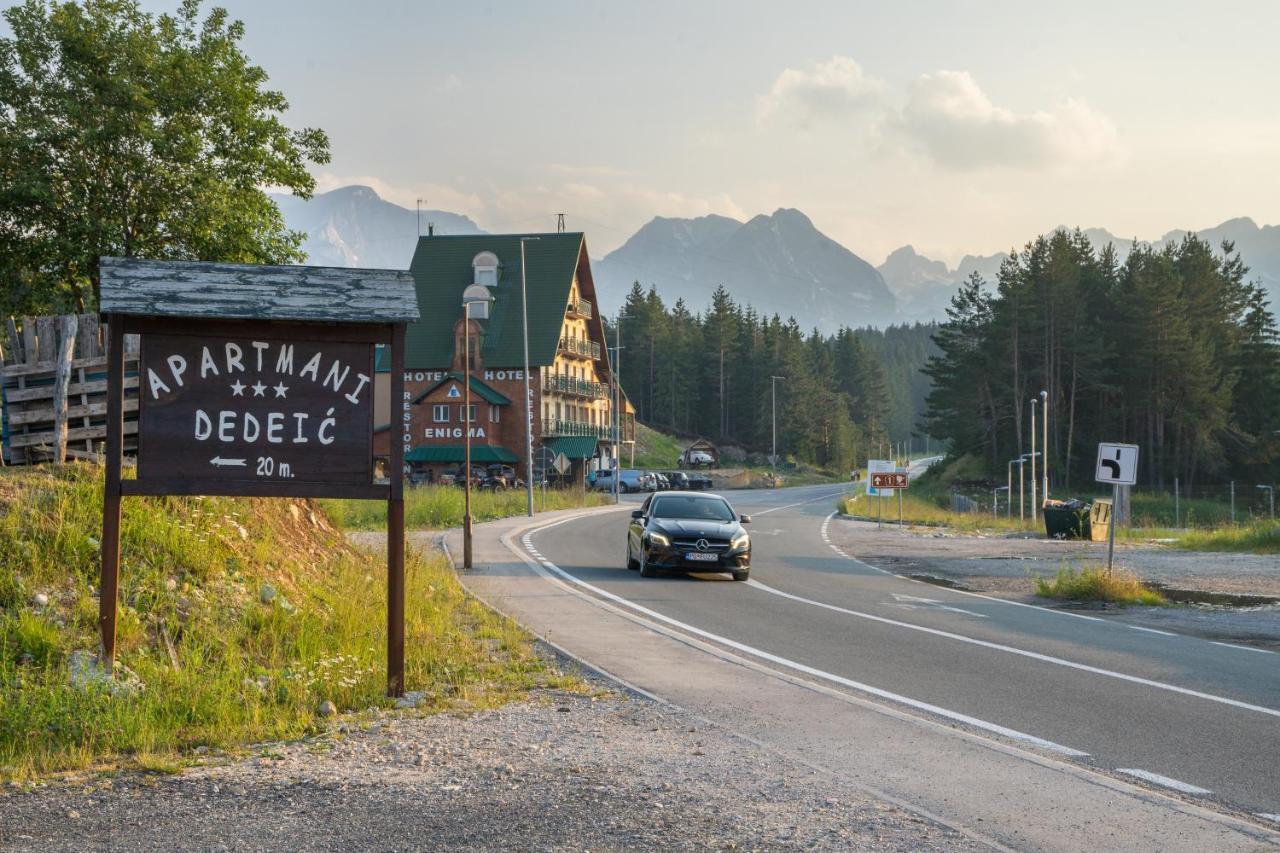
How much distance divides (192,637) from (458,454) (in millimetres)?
64658

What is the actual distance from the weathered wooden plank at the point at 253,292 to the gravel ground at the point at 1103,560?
1080cm

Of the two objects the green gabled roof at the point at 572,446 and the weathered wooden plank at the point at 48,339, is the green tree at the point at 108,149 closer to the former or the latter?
the weathered wooden plank at the point at 48,339

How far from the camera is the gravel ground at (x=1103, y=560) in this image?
15688 millimetres

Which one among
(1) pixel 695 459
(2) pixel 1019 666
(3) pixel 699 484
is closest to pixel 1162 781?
(2) pixel 1019 666

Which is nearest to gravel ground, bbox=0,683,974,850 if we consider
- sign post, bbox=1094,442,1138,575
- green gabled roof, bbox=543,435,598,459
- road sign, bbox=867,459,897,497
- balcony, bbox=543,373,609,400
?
sign post, bbox=1094,442,1138,575

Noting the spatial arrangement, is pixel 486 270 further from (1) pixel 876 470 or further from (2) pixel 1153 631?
(2) pixel 1153 631

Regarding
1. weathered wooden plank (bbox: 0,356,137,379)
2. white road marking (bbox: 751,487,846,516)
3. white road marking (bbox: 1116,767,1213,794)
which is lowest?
white road marking (bbox: 751,487,846,516)

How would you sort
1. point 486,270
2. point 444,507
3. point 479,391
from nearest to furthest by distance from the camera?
point 444,507 < point 479,391 < point 486,270

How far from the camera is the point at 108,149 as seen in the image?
2039 centimetres

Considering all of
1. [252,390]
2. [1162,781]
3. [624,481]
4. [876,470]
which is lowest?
[624,481]

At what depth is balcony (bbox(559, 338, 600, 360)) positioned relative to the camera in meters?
80.4

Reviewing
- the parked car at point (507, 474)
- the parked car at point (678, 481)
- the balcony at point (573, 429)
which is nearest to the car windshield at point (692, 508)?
the parked car at point (507, 474)

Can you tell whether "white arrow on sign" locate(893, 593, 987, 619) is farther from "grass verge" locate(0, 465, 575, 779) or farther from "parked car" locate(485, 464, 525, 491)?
"parked car" locate(485, 464, 525, 491)

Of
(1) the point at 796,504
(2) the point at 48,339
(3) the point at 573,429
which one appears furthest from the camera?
(3) the point at 573,429
